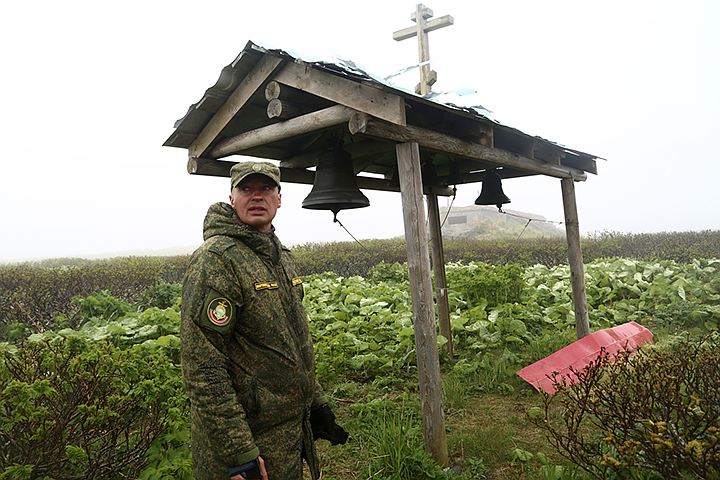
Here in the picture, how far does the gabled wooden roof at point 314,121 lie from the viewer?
2979mm

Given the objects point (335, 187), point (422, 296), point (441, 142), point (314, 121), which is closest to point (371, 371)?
point (422, 296)

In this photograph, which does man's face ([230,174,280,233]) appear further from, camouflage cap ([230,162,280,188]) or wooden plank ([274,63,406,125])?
wooden plank ([274,63,406,125])

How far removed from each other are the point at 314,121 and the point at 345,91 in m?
0.35

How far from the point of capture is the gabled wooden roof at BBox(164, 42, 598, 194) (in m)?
2.98

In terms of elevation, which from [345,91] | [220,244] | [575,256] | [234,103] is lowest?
[575,256]

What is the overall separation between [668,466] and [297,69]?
309cm

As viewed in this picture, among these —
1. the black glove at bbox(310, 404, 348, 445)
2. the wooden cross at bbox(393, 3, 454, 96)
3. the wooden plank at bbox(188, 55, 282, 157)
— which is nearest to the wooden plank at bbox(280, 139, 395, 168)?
the wooden plank at bbox(188, 55, 282, 157)

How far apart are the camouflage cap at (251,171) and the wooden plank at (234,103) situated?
4.59ft

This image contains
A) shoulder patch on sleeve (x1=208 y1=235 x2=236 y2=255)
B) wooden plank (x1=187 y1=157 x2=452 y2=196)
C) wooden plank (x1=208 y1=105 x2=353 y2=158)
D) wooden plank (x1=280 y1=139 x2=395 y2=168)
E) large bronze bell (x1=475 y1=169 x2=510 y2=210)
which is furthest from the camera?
large bronze bell (x1=475 y1=169 x2=510 y2=210)

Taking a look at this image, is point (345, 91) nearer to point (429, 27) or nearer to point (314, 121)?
point (314, 121)

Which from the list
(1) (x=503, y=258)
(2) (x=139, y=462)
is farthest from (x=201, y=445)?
(1) (x=503, y=258)

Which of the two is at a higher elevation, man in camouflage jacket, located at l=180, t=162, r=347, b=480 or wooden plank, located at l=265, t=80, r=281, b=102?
wooden plank, located at l=265, t=80, r=281, b=102

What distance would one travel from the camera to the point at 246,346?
6.32ft

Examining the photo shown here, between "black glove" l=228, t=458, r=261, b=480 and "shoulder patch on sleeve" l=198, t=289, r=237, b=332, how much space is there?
20.9 inches
